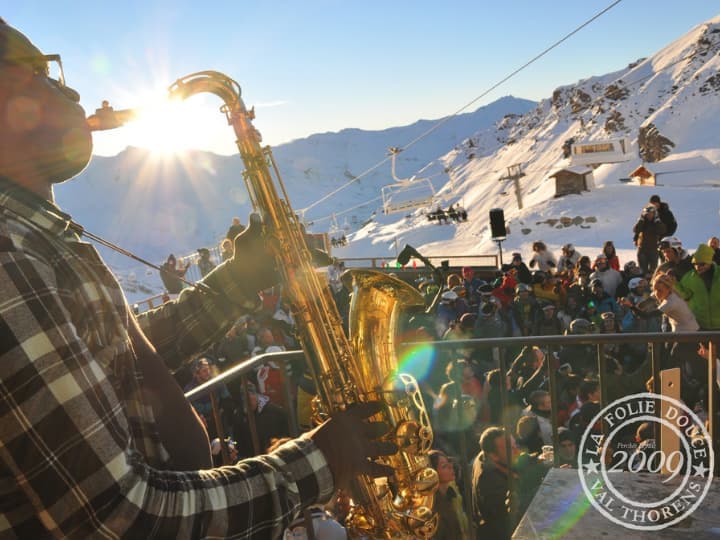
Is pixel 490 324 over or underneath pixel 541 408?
underneath

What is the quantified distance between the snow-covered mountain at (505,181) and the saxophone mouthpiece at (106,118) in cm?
1016

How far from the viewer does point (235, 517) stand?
116 cm

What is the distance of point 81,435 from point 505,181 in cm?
7791

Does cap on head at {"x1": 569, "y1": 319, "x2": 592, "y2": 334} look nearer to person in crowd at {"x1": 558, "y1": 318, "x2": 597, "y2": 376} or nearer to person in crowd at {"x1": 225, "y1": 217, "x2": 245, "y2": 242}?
person in crowd at {"x1": 558, "y1": 318, "x2": 597, "y2": 376}

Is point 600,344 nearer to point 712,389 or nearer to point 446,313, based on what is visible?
point 712,389

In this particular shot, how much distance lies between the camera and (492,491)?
4113 millimetres

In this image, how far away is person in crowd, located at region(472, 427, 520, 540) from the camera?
13.4 feet

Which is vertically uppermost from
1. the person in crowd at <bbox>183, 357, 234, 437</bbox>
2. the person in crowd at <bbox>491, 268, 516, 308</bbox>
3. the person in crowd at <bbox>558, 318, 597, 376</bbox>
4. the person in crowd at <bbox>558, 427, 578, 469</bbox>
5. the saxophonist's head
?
the saxophonist's head

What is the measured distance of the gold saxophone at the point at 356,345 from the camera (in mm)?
2049

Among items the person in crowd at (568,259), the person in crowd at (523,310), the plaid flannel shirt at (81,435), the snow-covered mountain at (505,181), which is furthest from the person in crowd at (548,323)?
the plaid flannel shirt at (81,435)

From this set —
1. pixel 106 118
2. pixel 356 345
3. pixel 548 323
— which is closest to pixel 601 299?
pixel 548 323

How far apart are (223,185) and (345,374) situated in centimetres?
15350

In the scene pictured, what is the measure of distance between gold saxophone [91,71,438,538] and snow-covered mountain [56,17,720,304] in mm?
9737

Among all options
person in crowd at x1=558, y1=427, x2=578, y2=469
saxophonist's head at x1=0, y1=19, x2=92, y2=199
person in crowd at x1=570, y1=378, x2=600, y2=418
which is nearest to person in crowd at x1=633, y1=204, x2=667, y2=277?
person in crowd at x1=570, y1=378, x2=600, y2=418
